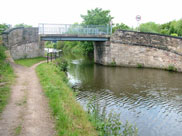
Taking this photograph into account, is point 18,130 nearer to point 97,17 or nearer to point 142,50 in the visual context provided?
point 142,50

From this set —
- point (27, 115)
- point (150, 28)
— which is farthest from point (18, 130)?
point (150, 28)

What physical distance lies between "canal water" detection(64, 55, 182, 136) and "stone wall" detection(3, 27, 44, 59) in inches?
293

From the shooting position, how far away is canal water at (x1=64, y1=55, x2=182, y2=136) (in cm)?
791

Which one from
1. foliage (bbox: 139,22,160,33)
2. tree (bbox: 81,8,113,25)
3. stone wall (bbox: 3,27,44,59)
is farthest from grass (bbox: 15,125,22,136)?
foliage (bbox: 139,22,160,33)

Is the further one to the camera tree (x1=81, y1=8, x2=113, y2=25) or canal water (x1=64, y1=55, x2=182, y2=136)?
tree (x1=81, y1=8, x2=113, y2=25)

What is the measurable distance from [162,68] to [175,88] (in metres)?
8.28

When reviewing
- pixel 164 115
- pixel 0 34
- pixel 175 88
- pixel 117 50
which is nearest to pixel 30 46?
pixel 0 34

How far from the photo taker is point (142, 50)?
22.5m

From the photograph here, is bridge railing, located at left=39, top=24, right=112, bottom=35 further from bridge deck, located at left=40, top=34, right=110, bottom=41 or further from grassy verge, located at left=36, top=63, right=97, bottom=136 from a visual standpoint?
grassy verge, located at left=36, top=63, right=97, bottom=136

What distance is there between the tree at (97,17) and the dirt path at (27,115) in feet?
87.4

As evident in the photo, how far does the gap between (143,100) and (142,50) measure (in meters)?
12.4

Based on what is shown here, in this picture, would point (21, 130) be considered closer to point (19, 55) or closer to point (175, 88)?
point (175, 88)

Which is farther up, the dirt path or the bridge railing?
the bridge railing

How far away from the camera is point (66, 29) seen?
22.2 meters
